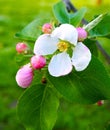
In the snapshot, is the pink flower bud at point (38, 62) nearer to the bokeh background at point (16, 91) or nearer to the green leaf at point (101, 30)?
the green leaf at point (101, 30)

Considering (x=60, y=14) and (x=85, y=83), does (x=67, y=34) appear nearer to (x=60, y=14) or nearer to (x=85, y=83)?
(x=85, y=83)

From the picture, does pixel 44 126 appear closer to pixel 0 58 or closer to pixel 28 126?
pixel 28 126

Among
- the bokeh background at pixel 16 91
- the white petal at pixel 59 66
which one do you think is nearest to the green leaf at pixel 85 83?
the white petal at pixel 59 66

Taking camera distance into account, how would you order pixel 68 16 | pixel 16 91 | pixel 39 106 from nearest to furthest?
pixel 39 106 → pixel 68 16 → pixel 16 91

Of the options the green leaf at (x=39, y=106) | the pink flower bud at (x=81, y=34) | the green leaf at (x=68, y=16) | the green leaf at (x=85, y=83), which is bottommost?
the green leaf at (x=39, y=106)

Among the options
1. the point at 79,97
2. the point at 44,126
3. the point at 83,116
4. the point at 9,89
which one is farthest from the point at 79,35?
the point at 9,89

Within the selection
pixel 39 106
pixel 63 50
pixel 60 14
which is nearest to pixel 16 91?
pixel 60 14

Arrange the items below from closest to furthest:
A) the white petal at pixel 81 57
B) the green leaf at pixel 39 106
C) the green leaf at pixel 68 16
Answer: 1. the white petal at pixel 81 57
2. the green leaf at pixel 39 106
3. the green leaf at pixel 68 16

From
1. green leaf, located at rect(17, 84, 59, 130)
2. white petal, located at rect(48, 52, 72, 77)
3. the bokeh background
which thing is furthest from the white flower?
the bokeh background
